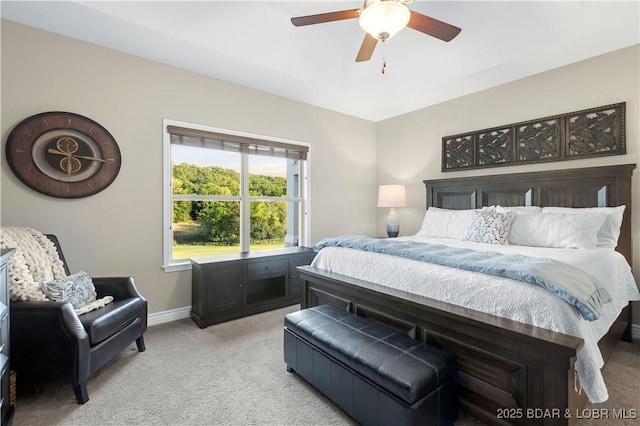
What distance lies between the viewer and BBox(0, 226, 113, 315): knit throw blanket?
1.90 metres

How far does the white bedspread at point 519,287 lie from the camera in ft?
4.71

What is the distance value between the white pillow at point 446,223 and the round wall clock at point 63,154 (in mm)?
3507

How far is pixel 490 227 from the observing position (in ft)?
9.80

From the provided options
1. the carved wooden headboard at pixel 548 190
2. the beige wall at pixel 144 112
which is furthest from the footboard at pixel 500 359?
the beige wall at pixel 144 112

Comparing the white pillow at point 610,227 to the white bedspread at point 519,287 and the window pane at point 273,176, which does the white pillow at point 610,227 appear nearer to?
the white bedspread at point 519,287

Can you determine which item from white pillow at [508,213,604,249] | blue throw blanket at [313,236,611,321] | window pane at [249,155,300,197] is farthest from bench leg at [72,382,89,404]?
white pillow at [508,213,604,249]

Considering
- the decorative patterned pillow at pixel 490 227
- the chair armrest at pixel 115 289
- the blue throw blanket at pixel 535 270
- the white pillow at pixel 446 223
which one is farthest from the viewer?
the white pillow at pixel 446 223

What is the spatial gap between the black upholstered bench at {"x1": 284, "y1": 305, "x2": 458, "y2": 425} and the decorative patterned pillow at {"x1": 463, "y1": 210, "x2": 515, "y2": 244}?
5.51 ft

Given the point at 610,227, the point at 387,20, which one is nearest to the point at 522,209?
the point at 610,227

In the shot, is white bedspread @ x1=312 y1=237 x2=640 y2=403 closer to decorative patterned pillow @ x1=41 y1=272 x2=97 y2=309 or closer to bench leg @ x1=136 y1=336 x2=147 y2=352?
bench leg @ x1=136 y1=336 x2=147 y2=352

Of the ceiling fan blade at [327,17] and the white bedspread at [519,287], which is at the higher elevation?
the ceiling fan blade at [327,17]

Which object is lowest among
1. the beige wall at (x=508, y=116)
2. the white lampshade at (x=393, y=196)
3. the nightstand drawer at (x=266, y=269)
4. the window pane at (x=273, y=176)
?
the nightstand drawer at (x=266, y=269)

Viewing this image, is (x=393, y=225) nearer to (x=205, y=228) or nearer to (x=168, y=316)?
(x=205, y=228)

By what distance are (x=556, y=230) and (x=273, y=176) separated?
3222mm
